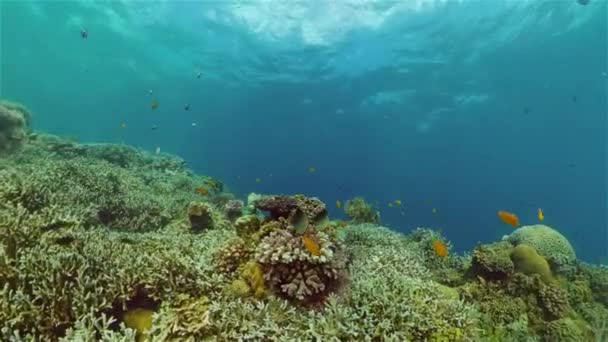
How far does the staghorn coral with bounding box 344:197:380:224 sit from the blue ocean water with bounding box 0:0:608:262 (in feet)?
7.85

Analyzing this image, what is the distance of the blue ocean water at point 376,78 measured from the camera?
28875mm

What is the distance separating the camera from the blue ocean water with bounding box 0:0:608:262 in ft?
94.7

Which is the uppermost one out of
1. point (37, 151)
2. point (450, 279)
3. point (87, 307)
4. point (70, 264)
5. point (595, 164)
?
point (595, 164)

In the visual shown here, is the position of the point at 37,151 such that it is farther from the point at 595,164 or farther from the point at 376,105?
the point at 595,164

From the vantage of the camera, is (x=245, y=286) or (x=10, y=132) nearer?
(x=245, y=286)

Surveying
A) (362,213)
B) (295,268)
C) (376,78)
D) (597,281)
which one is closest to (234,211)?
(295,268)

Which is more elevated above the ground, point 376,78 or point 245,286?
point 376,78

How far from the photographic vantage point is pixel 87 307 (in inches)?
160

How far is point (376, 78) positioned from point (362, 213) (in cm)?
2960

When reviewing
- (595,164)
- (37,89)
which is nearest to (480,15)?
(595,164)

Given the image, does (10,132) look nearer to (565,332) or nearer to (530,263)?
(530,263)

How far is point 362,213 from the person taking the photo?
46.4 feet

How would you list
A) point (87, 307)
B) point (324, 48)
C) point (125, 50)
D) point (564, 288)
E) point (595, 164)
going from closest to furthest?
1. point (87, 307)
2. point (564, 288)
3. point (324, 48)
4. point (125, 50)
5. point (595, 164)

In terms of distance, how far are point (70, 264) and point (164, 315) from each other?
1394 mm
